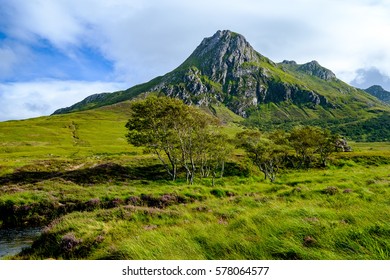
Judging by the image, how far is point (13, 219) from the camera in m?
25.2

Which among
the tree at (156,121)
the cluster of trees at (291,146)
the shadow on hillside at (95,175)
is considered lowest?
the shadow on hillside at (95,175)

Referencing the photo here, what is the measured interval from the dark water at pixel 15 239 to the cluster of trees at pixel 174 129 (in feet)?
77.0

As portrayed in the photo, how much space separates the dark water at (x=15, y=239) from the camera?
56.5ft

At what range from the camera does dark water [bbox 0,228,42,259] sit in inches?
678

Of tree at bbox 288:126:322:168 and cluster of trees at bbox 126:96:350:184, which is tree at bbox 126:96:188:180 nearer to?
cluster of trees at bbox 126:96:350:184

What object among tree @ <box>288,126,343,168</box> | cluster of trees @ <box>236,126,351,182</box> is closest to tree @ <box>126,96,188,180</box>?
cluster of trees @ <box>236,126,351,182</box>

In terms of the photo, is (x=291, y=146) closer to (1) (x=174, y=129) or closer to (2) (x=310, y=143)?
(2) (x=310, y=143)

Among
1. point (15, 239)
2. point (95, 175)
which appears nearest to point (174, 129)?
point (95, 175)

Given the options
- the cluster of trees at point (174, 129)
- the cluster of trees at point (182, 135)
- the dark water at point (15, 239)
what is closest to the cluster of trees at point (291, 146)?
the cluster of trees at point (182, 135)

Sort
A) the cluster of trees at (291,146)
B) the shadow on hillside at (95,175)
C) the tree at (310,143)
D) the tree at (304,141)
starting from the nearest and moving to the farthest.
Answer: the shadow on hillside at (95,175)
the cluster of trees at (291,146)
the tree at (304,141)
the tree at (310,143)

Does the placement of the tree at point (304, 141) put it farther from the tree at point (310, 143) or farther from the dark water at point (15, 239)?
the dark water at point (15, 239)

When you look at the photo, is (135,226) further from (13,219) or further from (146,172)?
(146,172)

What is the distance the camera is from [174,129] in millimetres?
46469
